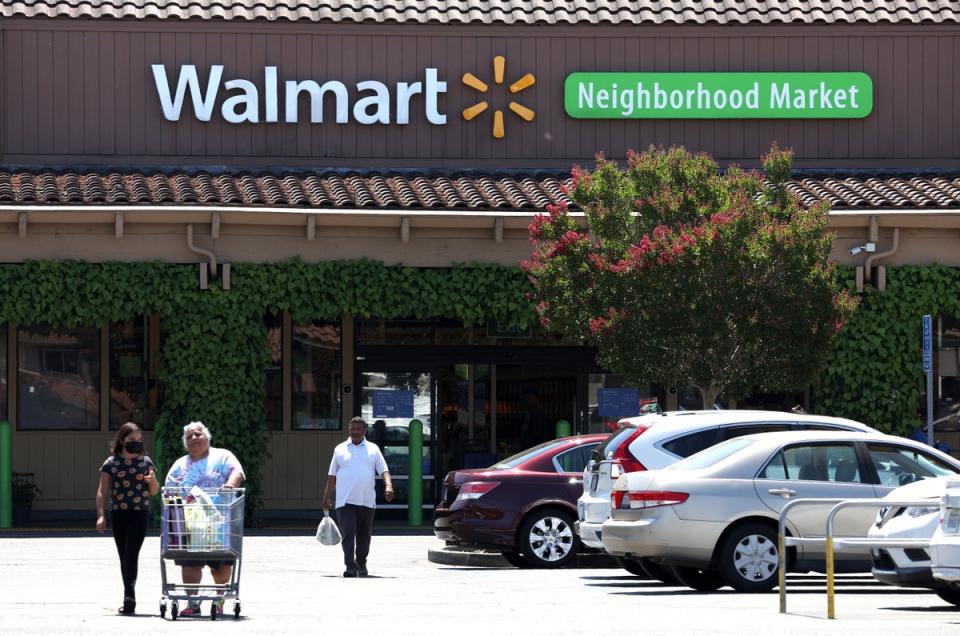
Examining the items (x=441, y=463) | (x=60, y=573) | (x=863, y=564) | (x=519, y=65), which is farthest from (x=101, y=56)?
(x=863, y=564)

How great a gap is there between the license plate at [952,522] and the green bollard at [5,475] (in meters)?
14.4

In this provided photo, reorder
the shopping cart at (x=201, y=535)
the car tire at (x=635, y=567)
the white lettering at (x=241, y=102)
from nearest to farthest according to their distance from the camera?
the shopping cart at (x=201, y=535), the car tire at (x=635, y=567), the white lettering at (x=241, y=102)

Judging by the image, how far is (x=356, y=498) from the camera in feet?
57.8

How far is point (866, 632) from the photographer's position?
1192 cm

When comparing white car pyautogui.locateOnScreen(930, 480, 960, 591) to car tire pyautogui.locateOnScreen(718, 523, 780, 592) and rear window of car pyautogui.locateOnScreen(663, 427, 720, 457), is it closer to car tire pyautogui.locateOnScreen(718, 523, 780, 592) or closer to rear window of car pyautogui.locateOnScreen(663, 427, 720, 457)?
car tire pyautogui.locateOnScreen(718, 523, 780, 592)

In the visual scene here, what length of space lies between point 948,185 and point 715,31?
4.37 metres

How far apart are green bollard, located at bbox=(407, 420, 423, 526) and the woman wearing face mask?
32.0 ft

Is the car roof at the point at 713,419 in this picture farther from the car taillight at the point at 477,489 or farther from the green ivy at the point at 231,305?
the green ivy at the point at 231,305

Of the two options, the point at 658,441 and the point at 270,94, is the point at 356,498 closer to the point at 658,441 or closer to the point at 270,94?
the point at 658,441

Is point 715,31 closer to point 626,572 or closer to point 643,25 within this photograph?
point 643,25

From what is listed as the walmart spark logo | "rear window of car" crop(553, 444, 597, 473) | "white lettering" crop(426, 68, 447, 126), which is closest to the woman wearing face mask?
"rear window of car" crop(553, 444, 597, 473)

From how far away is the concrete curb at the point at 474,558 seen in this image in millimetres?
19156

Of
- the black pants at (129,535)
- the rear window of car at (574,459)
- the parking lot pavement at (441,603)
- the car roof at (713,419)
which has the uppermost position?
the car roof at (713,419)

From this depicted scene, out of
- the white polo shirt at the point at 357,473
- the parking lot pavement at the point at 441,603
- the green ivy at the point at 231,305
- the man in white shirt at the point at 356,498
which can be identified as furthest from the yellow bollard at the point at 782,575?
the green ivy at the point at 231,305
